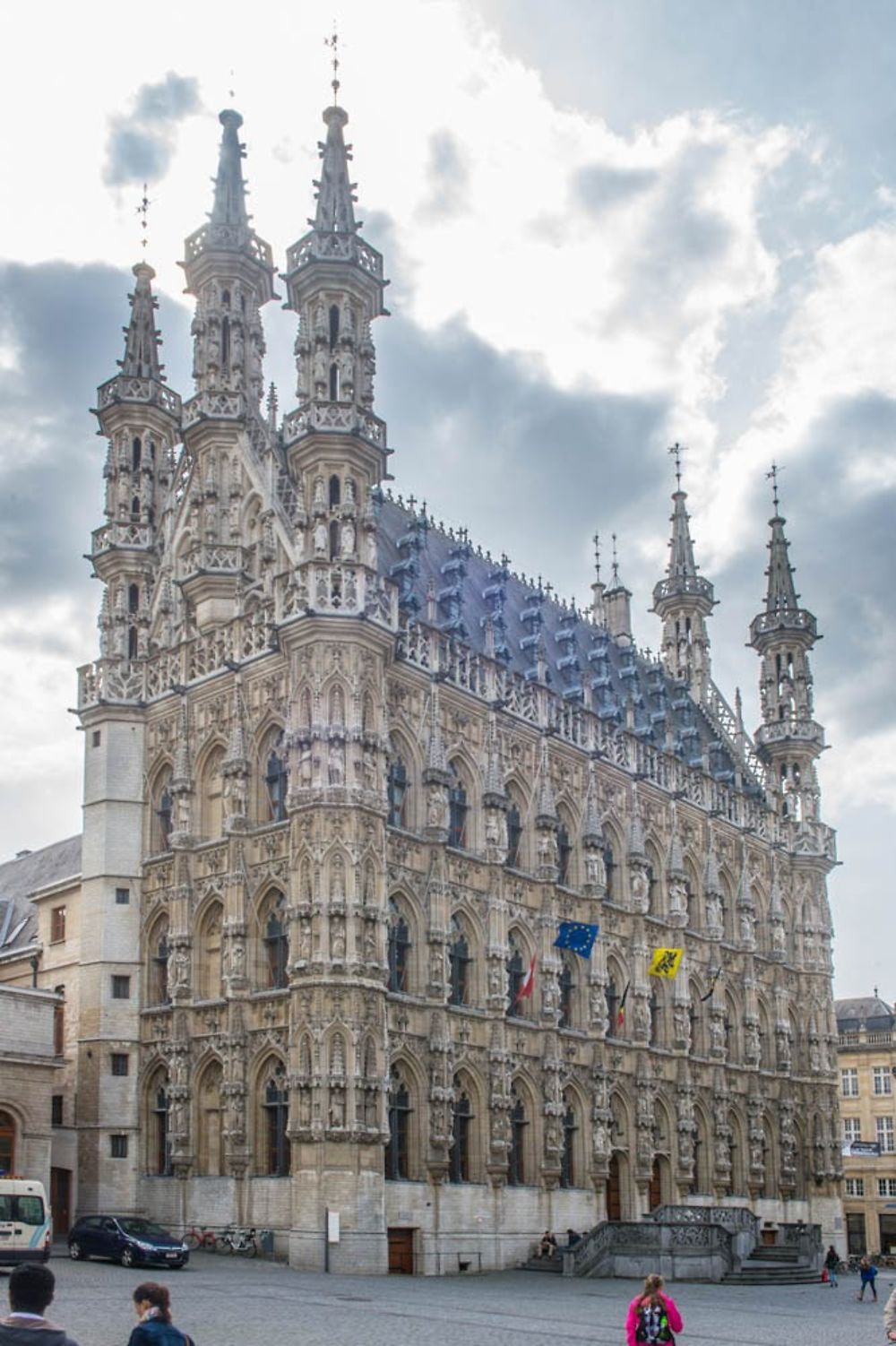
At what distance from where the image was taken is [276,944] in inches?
1742

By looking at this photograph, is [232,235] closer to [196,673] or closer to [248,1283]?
[196,673]

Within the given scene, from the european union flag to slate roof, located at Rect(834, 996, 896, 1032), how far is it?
52856mm

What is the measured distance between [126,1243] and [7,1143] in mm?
7833

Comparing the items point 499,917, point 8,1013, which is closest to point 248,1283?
point 8,1013

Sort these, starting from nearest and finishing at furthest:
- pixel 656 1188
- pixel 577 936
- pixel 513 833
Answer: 1. pixel 577 936
2. pixel 513 833
3. pixel 656 1188

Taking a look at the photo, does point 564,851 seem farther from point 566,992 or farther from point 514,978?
point 514,978

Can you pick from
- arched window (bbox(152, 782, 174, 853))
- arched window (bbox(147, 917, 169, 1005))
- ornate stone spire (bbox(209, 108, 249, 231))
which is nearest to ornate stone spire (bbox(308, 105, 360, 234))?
ornate stone spire (bbox(209, 108, 249, 231))

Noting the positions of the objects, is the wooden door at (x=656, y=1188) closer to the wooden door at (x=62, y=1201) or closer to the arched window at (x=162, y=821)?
the wooden door at (x=62, y=1201)

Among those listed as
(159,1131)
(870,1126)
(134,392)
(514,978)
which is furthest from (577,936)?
(870,1126)

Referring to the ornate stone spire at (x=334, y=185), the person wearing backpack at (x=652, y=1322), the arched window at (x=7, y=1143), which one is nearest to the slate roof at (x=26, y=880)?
the arched window at (x=7, y=1143)

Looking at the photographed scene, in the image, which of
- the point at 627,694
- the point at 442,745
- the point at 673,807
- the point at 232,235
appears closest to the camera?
the point at 442,745

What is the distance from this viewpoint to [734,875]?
6594 centimetres

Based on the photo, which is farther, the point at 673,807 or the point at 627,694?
the point at 627,694

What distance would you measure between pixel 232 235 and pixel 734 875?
109ft
